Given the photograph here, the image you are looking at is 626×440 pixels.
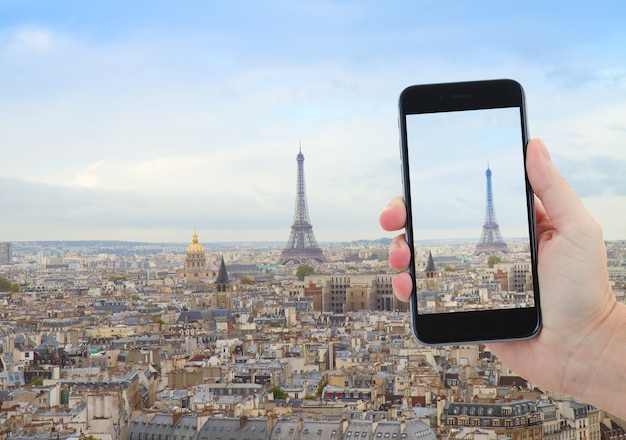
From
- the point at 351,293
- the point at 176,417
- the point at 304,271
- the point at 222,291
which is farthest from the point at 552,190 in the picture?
the point at 304,271

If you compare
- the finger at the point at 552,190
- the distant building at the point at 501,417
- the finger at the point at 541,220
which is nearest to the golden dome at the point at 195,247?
the distant building at the point at 501,417

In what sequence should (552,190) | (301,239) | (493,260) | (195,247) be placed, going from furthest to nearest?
1. (301,239)
2. (195,247)
3. (493,260)
4. (552,190)

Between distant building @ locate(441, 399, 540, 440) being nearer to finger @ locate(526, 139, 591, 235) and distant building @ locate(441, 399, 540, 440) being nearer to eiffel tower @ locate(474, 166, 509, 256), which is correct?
eiffel tower @ locate(474, 166, 509, 256)

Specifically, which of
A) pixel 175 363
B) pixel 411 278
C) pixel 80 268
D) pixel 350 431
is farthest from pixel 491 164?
pixel 80 268

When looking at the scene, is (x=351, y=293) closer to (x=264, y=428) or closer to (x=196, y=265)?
(x=196, y=265)

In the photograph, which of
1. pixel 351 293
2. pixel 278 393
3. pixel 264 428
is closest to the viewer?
pixel 264 428

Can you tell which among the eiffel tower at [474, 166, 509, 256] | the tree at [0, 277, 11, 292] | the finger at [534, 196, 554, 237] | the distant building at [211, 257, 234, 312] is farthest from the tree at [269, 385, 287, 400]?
the finger at [534, 196, 554, 237]
